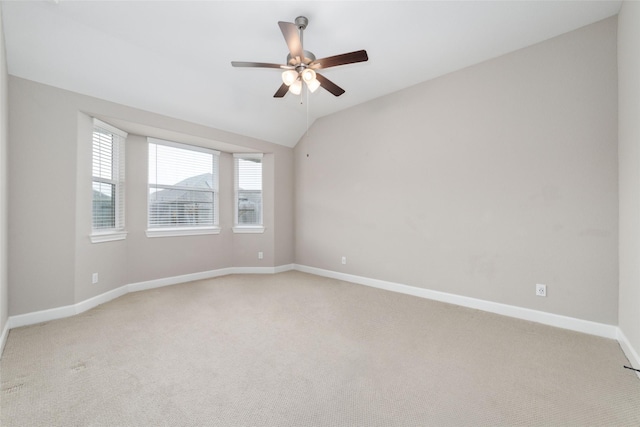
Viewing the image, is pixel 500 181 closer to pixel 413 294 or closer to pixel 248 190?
pixel 413 294

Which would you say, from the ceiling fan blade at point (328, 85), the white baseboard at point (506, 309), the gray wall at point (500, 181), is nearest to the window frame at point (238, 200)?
the gray wall at point (500, 181)

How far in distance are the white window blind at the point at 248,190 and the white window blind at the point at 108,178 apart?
1.80 meters

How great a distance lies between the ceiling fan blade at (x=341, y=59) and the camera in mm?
2223

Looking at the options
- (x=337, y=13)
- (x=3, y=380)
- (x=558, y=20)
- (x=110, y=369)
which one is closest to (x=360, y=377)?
(x=110, y=369)

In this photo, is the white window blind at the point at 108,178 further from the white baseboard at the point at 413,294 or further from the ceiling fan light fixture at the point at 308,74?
the ceiling fan light fixture at the point at 308,74

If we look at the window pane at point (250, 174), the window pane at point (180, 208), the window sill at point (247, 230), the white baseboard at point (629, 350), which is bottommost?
the white baseboard at point (629, 350)

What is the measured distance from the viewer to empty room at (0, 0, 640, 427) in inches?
70.3

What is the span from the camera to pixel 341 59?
230 cm

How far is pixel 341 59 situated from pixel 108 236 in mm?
3568

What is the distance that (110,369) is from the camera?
1981 millimetres

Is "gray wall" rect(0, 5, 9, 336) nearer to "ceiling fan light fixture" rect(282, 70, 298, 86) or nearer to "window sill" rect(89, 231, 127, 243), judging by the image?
"window sill" rect(89, 231, 127, 243)

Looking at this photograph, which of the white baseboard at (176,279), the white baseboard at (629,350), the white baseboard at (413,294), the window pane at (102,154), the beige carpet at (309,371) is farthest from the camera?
the white baseboard at (176,279)

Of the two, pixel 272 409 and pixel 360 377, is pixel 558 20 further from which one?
pixel 272 409

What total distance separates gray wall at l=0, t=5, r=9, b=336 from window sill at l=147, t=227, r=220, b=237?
1641mm
